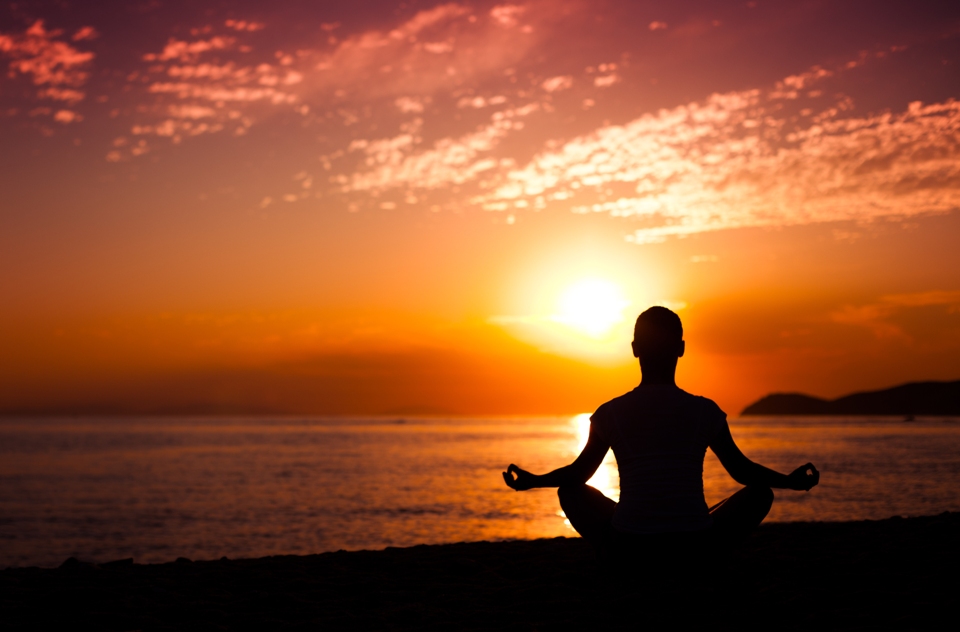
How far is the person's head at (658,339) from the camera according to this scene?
4457 millimetres

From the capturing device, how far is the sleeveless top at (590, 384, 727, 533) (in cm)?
429

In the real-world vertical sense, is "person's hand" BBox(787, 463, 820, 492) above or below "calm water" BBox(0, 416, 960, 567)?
above

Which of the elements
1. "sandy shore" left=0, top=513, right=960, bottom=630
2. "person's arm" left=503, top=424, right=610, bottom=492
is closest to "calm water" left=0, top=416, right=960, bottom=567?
"sandy shore" left=0, top=513, right=960, bottom=630

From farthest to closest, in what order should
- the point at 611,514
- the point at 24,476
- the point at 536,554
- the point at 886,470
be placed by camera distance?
the point at 24,476 → the point at 886,470 → the point at 536,554 → the point at 611,514

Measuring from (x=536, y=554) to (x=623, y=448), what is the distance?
5.69m

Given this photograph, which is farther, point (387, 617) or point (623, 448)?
point (387, 617)

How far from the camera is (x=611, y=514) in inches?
187

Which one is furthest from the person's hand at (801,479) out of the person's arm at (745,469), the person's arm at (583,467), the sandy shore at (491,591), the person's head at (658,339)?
the person's arm at (583,467)

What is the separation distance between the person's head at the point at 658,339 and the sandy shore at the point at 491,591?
4.54 feet

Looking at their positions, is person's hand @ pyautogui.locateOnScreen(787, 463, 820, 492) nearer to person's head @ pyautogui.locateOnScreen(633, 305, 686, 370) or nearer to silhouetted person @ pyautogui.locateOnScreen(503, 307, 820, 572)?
silhouetted person @ pyautogui.locateOnScreen(503, 307, 820, 572)

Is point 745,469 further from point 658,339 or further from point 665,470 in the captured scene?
point 658,339

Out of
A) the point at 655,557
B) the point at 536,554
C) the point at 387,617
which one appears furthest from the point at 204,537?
the point at 655,557

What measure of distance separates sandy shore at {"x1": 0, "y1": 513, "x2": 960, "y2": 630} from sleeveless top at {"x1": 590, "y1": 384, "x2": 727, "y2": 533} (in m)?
0.60

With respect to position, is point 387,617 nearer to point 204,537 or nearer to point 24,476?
point 204,537
